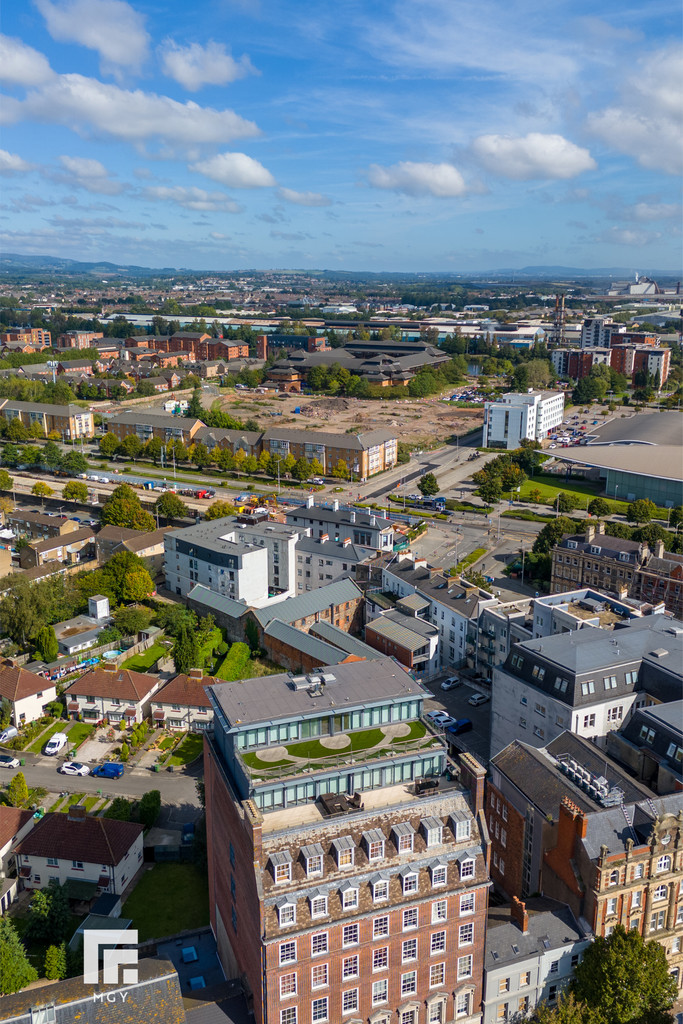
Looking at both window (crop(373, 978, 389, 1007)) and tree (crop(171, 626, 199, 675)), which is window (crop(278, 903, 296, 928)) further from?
tree (crop(171, 626, 199, 675))

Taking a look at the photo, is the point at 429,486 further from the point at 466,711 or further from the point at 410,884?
the point at 410,884

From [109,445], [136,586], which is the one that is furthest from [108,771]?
[109,445]

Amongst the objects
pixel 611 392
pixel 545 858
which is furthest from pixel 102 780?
pixel 611 392

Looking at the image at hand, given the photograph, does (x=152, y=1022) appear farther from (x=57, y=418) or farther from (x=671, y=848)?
(x=57, y=418)

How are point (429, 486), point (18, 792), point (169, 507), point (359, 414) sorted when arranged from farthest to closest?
point (359, 414), point (429, 486), point (169, 507), point (18, 792)

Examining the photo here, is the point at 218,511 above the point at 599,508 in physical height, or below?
above

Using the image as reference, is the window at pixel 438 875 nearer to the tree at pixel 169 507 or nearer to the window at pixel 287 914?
the window at pixel 287 914

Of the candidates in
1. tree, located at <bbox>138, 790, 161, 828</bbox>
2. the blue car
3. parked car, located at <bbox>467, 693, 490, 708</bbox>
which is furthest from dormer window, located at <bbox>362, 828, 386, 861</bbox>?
parked car, located at <bbox>467, 693, 490, 708</bbox>
